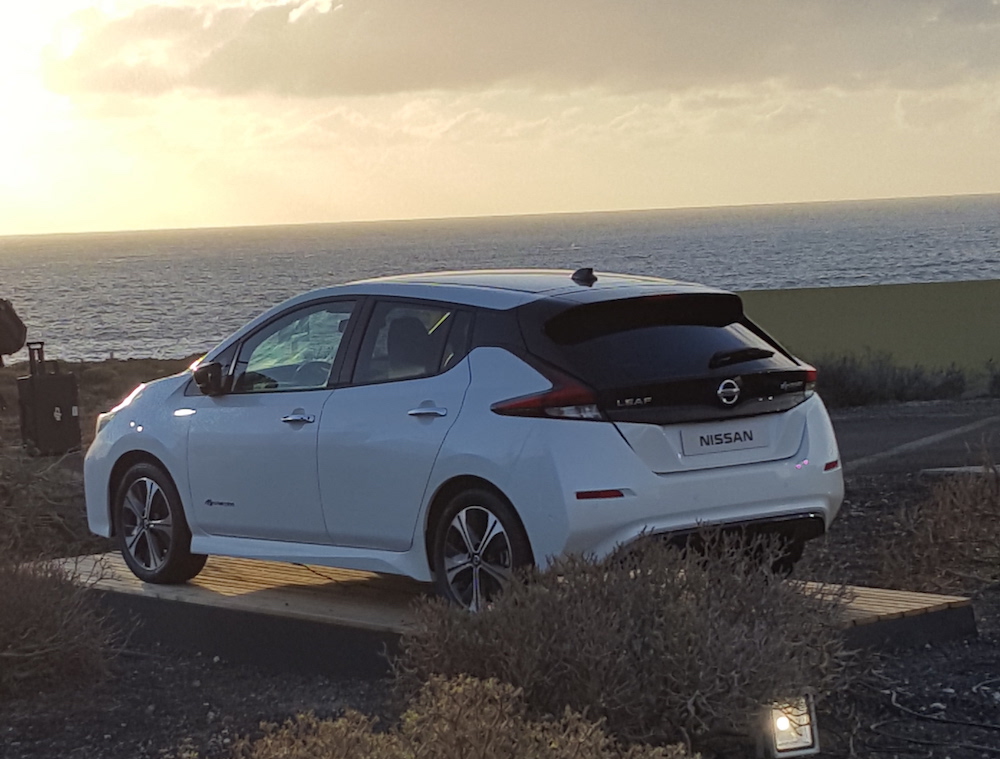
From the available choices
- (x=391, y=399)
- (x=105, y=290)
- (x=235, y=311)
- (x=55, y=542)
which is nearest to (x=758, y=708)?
(x=391, y=399)

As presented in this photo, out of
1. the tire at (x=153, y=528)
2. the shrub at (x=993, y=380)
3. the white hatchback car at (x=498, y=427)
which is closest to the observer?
the white hatchback car at (x=498, y=427)

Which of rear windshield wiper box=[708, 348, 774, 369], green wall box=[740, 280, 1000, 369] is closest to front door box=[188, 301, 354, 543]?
rear windshield wiper box=[708, 348, 774, 369]

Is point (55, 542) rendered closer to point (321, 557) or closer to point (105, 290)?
point (321, 557)

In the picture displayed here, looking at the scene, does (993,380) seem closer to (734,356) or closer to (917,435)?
(917,435)

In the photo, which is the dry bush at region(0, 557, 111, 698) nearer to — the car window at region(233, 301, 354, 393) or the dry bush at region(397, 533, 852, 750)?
the car window at region(233, 301, 354, 393)

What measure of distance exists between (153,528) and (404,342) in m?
2.18

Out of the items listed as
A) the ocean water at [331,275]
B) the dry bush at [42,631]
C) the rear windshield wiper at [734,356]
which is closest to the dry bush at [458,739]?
the rear windshield wiper at [734,356]

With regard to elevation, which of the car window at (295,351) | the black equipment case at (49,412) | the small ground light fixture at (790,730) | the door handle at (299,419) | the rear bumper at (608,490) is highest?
the car window at (295,351)

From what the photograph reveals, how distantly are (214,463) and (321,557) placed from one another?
946 millimetres

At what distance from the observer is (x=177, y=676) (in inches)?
310

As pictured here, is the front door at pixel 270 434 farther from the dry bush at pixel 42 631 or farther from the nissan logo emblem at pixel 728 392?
the nissan logo emblem at pixel 728 392

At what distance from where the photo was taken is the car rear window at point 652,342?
7.12m

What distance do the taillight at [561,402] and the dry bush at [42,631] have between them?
2.32 metres

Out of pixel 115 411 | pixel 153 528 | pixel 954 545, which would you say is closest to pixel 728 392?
pixel 954 545
